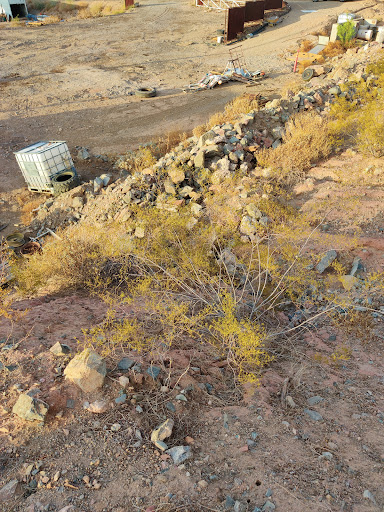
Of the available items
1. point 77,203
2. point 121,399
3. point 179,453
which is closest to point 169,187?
point 77,203

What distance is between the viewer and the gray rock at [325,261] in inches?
214

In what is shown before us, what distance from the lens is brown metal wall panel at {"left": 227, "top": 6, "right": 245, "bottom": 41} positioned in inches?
781

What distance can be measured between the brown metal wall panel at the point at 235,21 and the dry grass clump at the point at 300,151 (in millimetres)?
14386

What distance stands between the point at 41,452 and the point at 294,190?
21.2 ft

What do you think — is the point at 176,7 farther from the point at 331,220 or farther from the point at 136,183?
the point at 331,220

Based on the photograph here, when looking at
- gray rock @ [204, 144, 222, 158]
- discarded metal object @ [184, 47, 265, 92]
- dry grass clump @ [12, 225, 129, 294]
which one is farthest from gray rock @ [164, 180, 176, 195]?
discarded metal object @ [184, 47, 265, 92]

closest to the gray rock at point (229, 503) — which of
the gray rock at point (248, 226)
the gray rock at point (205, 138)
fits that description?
the gray rock at point (248, 226)

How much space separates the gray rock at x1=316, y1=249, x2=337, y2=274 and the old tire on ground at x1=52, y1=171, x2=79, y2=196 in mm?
6985

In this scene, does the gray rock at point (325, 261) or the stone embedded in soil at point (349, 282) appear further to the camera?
the gray rock at point (325, 261)

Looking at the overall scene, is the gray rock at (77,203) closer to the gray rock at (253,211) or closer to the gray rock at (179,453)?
the gray rock at (253,211)

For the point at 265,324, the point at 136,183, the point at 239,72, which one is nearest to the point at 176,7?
the point at 239,72

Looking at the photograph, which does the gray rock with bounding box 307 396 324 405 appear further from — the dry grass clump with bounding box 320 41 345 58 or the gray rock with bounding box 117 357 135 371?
the dry grass clump with bounding box 320 41 345 58

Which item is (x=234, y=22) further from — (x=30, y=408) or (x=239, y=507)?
(x=239, y=507)

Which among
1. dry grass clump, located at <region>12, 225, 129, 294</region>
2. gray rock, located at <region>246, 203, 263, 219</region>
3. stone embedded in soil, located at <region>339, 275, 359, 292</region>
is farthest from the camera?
gray rock, located at <region>246, 203, 263, 219</region>
